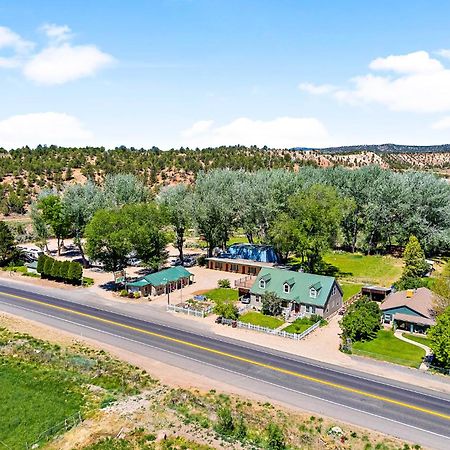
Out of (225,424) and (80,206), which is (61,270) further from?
(225,424)

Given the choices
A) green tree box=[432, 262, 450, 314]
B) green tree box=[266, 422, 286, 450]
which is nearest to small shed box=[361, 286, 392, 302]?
green tree box=[432, 262, 450, 314]

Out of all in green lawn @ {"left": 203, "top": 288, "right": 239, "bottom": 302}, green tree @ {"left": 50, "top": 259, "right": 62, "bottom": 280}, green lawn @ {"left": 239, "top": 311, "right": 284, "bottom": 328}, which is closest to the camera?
green lawn @ {"left": 239, "top": 311, "right": 284, "bottom": 328}

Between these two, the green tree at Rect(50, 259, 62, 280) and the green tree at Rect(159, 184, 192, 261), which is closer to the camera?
the green tree at Rect(50, 259, 62, 280)

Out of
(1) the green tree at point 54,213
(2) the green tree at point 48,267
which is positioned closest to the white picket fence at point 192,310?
(2) the green tree at point 48,267

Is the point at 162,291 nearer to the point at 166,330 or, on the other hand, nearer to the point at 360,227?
the point at 166,330

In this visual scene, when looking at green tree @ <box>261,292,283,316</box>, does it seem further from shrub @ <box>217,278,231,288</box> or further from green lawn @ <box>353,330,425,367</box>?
shrub @ <box>217,278,231,288</box>

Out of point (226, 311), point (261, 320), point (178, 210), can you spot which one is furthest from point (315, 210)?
point (178, 210)

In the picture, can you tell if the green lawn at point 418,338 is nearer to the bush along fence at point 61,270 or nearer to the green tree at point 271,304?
the green tree at point 271,304

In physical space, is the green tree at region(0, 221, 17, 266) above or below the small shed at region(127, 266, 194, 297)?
above
